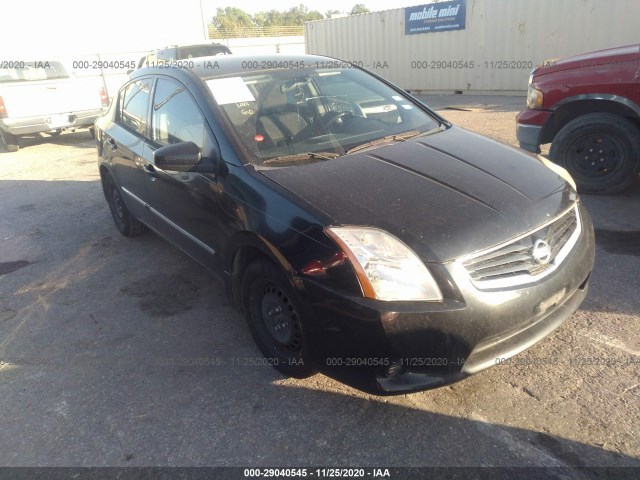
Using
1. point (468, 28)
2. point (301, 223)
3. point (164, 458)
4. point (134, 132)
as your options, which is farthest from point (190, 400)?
point (468, 28)

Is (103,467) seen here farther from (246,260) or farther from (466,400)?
(466,400)

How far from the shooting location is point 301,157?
115 inches

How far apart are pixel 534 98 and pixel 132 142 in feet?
13.3

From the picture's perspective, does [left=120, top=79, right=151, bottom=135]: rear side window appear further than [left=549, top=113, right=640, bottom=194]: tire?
No

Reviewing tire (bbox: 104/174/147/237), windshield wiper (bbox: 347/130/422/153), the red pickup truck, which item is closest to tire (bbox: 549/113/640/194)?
the red pickup truck

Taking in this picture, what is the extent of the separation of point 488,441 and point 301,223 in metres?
1.31

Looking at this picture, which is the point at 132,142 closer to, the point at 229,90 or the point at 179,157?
the point at 229,90

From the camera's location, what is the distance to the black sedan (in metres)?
2.16

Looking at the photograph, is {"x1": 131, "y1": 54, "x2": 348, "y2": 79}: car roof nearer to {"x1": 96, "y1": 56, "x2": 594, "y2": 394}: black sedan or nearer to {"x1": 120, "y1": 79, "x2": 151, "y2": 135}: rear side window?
{"x1": 96, "y1": 56, "x2": 594, "y2": 394}: black sedan

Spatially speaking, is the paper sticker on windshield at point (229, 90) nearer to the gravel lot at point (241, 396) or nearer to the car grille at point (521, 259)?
the gravel lot at point (241, 396)

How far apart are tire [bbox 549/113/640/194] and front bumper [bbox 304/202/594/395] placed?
10.6 feet

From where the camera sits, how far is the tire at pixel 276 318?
8.13 ft

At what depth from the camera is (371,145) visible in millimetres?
3105

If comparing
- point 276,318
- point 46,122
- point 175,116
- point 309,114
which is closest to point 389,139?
point 309,114
